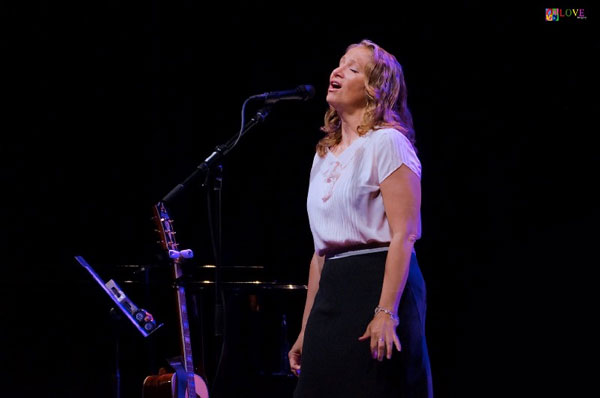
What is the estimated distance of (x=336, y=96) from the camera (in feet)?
6.70

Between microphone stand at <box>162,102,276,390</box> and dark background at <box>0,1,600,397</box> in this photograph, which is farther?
dark background at <box>0,1,600,397</box>

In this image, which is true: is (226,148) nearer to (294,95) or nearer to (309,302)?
(294,95)

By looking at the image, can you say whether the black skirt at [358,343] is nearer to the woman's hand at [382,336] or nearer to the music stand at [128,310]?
the woman's hand at [382,336]

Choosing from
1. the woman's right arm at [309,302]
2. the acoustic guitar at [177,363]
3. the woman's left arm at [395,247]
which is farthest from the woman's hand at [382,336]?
the acoustic guitar at [177,363]

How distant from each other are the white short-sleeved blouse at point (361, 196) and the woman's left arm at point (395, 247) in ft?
0.13

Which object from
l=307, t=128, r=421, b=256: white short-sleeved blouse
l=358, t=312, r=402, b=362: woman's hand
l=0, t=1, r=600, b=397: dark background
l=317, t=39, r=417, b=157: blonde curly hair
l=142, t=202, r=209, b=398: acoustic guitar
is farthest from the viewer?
l=0, t=1, r=600, b=397: dark background

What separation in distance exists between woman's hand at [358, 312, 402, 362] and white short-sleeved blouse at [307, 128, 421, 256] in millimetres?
229

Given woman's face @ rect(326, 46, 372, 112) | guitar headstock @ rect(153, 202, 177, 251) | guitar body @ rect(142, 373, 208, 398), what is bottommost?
guitar body @ rect(142, 373, 208, 398)

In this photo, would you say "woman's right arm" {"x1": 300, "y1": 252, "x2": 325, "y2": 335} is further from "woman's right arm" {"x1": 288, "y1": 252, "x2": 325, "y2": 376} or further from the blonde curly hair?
the blonde curly hair

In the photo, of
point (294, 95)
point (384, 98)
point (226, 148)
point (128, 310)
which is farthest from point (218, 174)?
point (128, 310)

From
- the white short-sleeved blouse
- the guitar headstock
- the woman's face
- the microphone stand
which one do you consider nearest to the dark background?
the guitar headstock

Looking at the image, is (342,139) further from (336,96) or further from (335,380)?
(335,380)

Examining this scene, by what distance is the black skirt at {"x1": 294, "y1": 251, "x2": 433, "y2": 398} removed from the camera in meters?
1.69

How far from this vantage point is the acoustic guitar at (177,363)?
3.12 m
